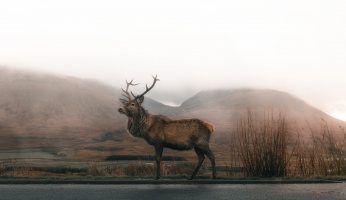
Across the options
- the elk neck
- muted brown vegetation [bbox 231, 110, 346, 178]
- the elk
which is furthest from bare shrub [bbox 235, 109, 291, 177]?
the elk neck

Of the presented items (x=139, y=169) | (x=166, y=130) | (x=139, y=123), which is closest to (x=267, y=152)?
(x=166, y=130)

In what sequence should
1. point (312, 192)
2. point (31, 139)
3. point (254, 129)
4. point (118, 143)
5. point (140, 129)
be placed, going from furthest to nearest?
1. point (31, 139)
2. point (118, 143)
3. point (254, 129)
4. point (140, 129)
5. point (312, 192)

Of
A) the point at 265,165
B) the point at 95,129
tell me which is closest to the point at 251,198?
the point at 265,165

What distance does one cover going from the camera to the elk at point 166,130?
13648 millimetres

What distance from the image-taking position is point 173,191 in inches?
438

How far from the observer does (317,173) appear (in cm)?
1538

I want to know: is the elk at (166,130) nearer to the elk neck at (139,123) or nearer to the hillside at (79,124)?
the elk neck at (139,123)

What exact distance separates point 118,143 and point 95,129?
34.1 m

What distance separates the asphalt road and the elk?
1468mm

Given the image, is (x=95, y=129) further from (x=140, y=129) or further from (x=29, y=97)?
(x=140, y=129)

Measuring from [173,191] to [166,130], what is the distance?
2.90m

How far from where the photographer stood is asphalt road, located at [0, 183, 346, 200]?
10.2m

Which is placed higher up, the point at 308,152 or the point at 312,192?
the point at 308,152

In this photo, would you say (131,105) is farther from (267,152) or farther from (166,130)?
(267,152)
